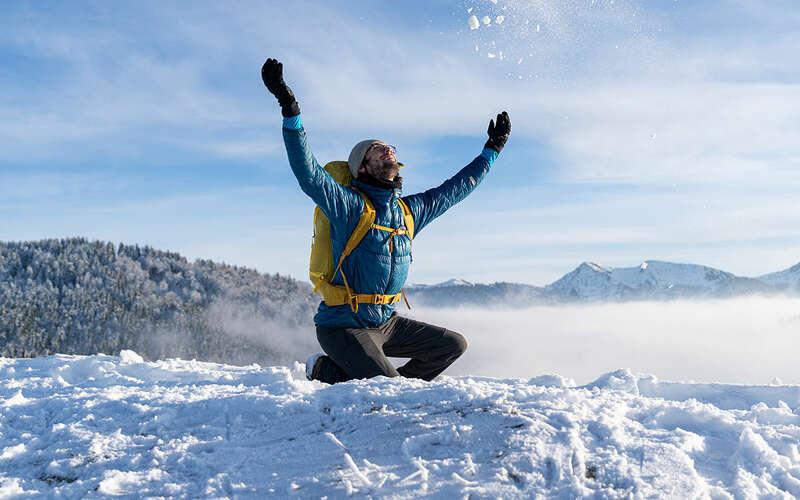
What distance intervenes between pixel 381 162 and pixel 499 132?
91.6 inches

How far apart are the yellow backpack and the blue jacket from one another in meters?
0.05

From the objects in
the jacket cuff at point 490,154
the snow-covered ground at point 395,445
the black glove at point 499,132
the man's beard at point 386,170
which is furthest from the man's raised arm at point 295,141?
the black glove at point 499,132

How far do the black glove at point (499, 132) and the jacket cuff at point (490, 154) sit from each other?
6 centimetres

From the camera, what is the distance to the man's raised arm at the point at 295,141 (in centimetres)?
487

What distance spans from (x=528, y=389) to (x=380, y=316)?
83.9 inches

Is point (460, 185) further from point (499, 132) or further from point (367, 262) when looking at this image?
point (367, 262)

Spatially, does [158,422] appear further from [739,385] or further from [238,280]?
[238,280]

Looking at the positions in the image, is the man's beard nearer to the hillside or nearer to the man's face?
the man's face

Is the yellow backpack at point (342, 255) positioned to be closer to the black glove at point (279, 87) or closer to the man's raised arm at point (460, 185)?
the man's raised arm at point (460, 185)

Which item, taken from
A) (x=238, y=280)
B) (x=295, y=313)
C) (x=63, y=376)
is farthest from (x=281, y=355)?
(x=63, y=376)

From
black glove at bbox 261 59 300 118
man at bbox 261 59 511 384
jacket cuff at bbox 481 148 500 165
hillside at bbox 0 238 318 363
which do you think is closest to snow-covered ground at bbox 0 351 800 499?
man at bbox 261 59 511 384

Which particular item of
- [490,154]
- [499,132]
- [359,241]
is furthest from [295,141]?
[499,132]

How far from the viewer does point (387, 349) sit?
6332 mm

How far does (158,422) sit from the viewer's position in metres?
3.88
